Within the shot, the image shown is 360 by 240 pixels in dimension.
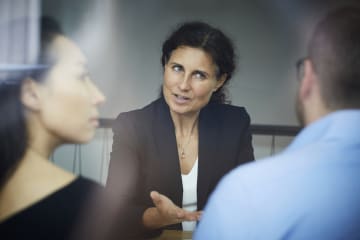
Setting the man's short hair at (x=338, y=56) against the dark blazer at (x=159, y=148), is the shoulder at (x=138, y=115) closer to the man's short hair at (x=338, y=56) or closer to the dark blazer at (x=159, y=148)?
the dark blazer at (x=159, y=148)

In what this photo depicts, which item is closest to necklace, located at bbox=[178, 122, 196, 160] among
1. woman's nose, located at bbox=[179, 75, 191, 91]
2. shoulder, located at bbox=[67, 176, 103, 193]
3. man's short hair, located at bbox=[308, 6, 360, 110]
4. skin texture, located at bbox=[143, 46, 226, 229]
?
skin texture, located at bbox=[143, 46, 226, 229]

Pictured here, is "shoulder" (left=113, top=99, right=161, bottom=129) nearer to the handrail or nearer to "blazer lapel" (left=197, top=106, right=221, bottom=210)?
"blazer lapel" (left=197, top=106, right=221, bottom=210)

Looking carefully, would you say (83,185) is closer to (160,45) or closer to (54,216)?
(54,216)

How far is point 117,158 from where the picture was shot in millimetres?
1332

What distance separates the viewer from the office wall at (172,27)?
1.30 metres

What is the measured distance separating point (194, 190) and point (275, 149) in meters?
0.23

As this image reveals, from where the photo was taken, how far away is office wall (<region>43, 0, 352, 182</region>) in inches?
51.3

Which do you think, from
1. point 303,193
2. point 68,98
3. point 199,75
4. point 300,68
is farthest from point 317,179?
point 68,98

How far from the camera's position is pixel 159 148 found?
1336 millimetres

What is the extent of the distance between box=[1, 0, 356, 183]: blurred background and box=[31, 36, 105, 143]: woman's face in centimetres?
2

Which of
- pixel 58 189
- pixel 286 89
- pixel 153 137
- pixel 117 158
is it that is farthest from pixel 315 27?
pixel 58 189

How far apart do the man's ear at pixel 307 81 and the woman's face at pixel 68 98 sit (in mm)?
504

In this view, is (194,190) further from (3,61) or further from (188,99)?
(3,61)

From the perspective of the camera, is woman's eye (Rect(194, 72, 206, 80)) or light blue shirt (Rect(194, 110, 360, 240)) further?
woman's eye (Rect(194, 72, 206, 80))
